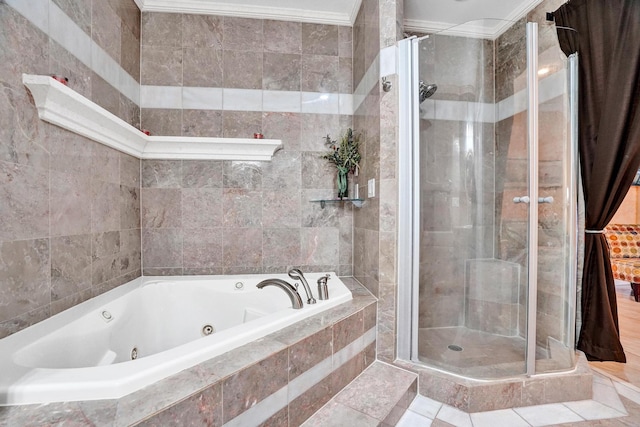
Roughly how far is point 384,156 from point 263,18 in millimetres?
1534

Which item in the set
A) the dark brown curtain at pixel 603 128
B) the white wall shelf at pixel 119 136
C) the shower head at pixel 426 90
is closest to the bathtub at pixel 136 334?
the white wall shelf at pixel 119 136

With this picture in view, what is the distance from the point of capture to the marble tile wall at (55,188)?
1.03m

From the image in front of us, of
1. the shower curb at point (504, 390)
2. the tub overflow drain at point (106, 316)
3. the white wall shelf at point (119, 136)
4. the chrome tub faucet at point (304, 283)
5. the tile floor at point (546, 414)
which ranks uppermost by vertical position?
the white wall shelf at point (119, 136)

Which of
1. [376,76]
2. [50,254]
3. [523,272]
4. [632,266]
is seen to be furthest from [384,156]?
[632,266]

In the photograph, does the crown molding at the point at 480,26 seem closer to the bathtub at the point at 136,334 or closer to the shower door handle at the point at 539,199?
the shower door handle at the point at 539,199

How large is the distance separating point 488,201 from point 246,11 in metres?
2.26

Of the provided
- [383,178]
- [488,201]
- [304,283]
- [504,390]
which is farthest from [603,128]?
[304,283]

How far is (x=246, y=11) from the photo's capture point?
2088mm

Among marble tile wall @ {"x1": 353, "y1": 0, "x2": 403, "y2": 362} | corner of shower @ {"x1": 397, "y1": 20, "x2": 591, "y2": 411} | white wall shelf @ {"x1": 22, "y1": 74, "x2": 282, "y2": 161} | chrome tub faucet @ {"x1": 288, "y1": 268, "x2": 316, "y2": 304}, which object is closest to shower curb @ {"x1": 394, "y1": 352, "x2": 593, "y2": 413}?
corner of shower @ {"x1": 397, "y1": 20, "x2": 591, "y2": 411}

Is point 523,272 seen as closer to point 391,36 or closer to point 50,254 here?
point 391,36

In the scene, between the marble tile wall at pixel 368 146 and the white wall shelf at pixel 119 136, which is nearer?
the white wall shelf at pixel 119 136

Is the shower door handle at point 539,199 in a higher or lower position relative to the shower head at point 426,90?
lower

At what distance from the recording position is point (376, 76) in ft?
5.52

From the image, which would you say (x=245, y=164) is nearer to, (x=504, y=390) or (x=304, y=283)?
(x=304, y=283)
